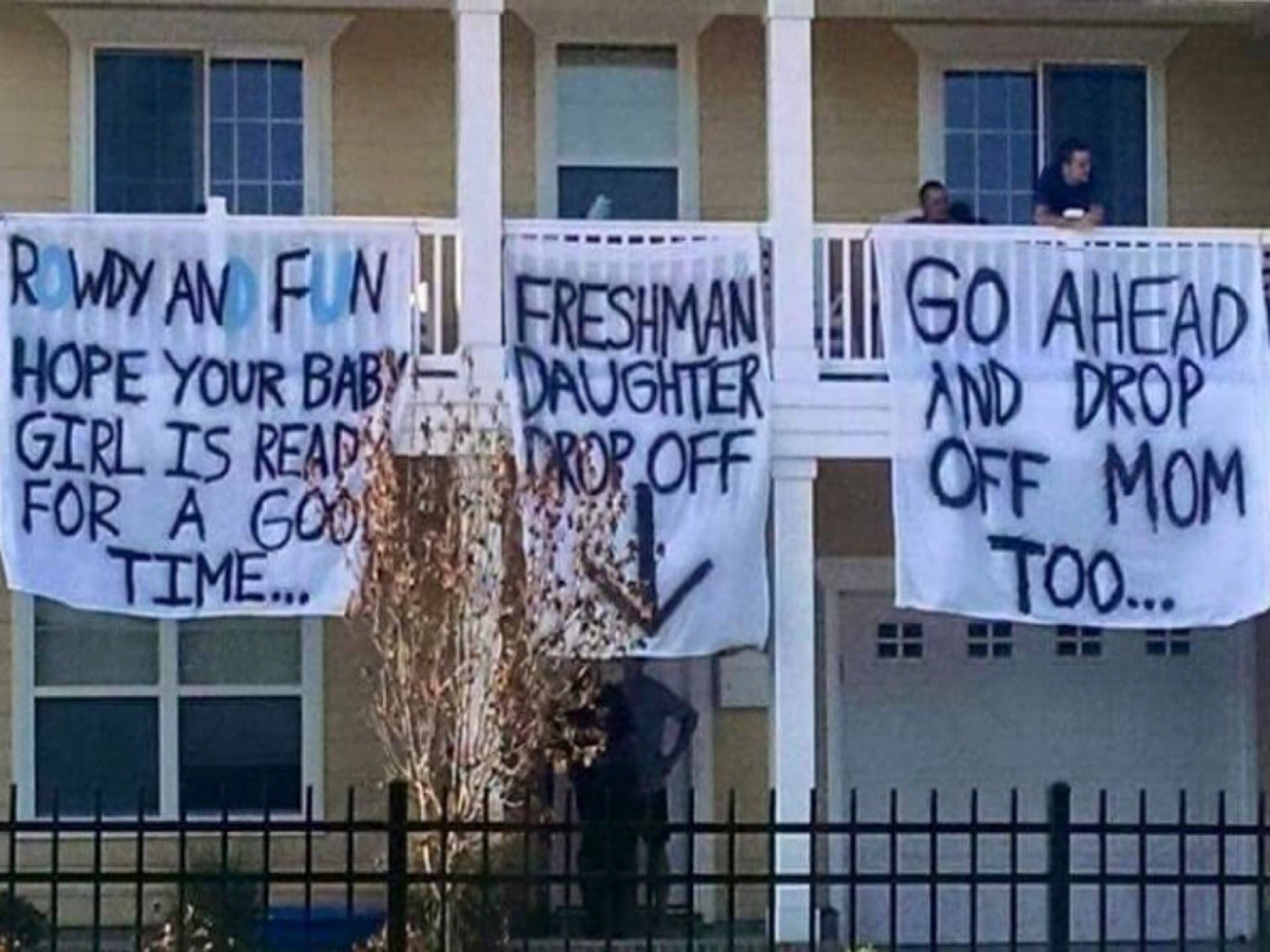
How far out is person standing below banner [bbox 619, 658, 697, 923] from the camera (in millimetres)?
17031

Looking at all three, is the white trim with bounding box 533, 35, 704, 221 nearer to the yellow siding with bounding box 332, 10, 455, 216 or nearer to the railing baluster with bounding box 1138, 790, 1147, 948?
the yellow siding with bounding box 332, 10, 455, 216

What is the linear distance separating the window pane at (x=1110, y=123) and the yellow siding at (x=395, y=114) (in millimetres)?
4067

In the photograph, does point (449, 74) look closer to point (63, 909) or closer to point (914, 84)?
point (914, 84)

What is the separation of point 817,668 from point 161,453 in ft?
15.9

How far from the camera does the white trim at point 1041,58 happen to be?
1916cm

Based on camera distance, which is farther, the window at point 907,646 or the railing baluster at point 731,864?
the window at point 907,646

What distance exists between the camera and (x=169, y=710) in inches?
719

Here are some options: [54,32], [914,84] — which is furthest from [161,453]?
[914,84]

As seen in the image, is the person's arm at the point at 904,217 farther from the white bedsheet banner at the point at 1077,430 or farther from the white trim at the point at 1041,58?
the white bedsheet banner at the point at 1077,430

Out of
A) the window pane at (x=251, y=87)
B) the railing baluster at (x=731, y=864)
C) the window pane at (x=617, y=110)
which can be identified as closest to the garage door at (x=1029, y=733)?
the window pane at (x=617, y=110)

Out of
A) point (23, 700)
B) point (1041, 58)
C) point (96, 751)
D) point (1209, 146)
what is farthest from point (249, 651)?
point (1209, 146)

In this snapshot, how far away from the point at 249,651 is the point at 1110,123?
6728 mm

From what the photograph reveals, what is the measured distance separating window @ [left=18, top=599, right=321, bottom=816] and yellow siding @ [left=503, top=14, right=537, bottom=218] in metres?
3.10

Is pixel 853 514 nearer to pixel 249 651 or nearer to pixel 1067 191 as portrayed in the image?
pixel 1067 191
